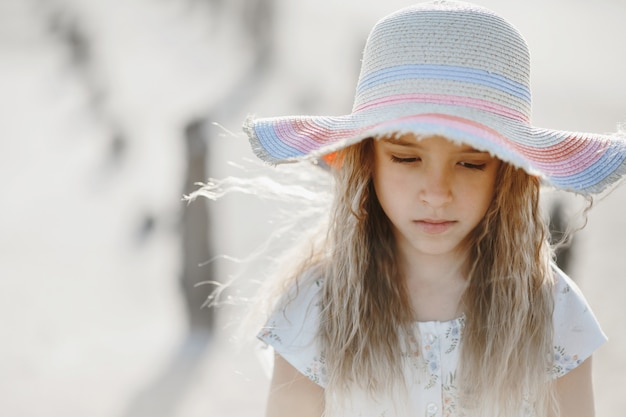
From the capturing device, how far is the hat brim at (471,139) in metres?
1.38

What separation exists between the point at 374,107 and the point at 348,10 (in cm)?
605

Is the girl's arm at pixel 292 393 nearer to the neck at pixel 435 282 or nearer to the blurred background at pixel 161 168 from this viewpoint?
the neck at pixel 435 282

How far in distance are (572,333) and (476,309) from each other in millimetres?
210

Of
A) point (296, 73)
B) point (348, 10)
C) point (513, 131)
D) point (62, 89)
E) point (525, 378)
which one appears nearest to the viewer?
point (513, 131)

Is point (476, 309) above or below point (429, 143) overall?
below

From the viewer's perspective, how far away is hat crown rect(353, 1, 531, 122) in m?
1.47

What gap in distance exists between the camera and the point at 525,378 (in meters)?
1.70

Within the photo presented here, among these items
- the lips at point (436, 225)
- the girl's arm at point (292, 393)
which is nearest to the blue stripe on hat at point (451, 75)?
the lips at point (436, 225)

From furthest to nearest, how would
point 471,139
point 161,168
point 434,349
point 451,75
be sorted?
point 161,168 → point 434,349 → point 451,75 → point 471,139

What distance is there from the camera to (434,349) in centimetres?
171

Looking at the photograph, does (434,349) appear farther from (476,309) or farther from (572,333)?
(572,333)

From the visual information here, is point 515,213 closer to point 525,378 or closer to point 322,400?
point 525,378

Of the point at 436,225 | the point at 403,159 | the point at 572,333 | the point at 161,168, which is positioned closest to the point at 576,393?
the point at 572,333

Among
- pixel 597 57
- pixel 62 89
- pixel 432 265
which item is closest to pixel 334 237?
pixel 432 265
